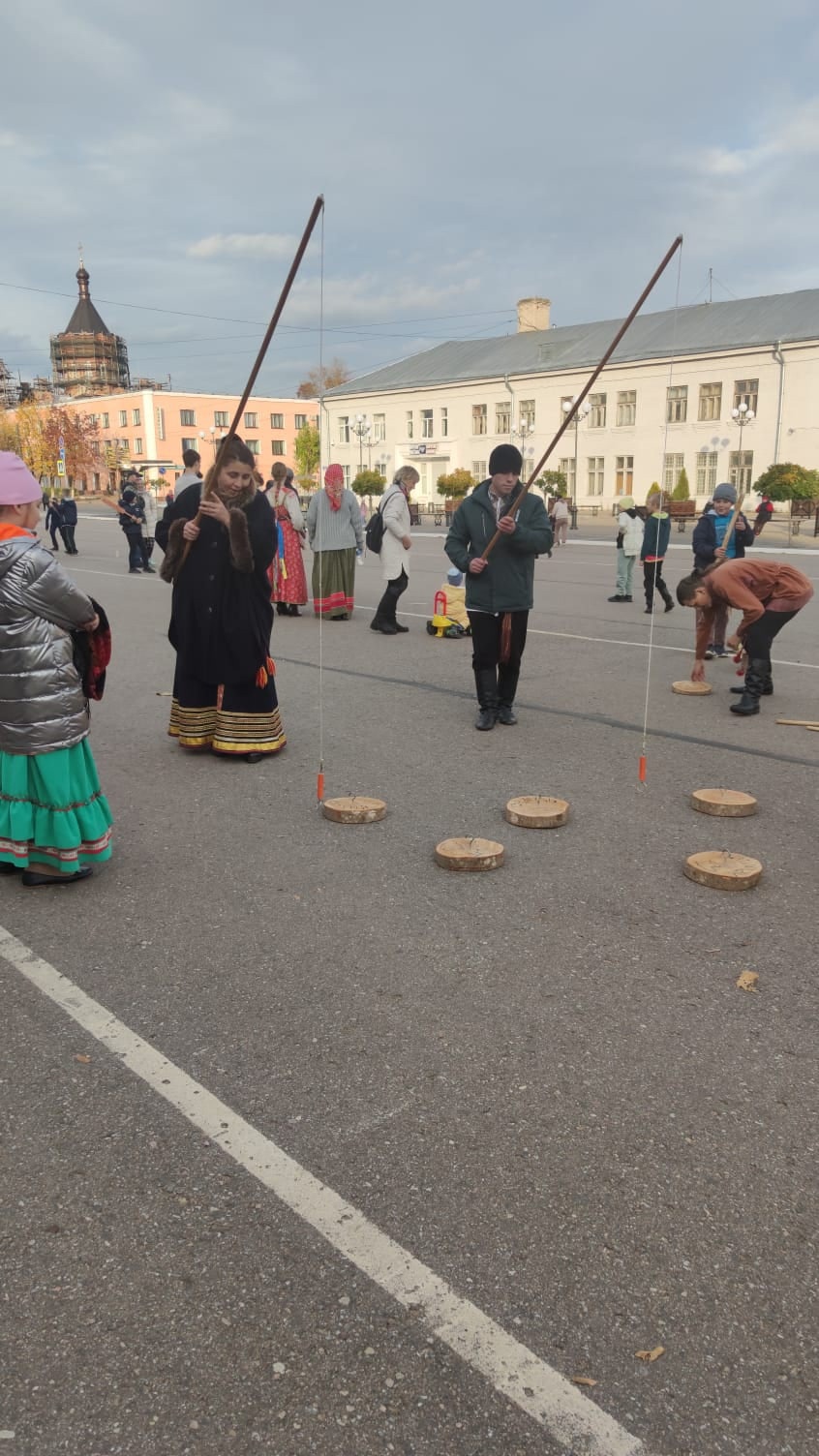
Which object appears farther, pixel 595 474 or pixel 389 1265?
pixel 595 474

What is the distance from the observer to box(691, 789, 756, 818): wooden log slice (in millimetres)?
5484

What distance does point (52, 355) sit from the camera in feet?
432

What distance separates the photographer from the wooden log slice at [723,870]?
4461 mm

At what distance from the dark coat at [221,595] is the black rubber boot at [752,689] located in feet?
12.3

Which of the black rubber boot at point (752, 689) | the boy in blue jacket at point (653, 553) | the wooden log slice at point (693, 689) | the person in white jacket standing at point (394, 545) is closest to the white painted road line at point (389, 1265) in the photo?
the black rubber boot at point (752, 689)

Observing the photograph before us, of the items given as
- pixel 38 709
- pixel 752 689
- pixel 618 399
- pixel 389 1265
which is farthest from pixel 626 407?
pixel 389 1265

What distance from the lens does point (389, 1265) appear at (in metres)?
2.36

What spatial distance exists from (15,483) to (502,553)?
3935 millimetres

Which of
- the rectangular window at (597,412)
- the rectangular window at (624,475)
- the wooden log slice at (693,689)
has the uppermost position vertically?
the rectangular window at (597,412)

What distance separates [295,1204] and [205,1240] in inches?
9.2

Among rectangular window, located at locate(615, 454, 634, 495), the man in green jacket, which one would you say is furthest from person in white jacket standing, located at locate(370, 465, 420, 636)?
rectangular window, located at locate(615, 454, 634, 495)

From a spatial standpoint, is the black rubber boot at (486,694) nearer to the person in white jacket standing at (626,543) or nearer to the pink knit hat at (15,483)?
the pink knit hat at (15,483)

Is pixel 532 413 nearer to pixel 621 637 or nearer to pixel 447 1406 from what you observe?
pixel 621 637

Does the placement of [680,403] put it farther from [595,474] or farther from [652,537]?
[652,537]
